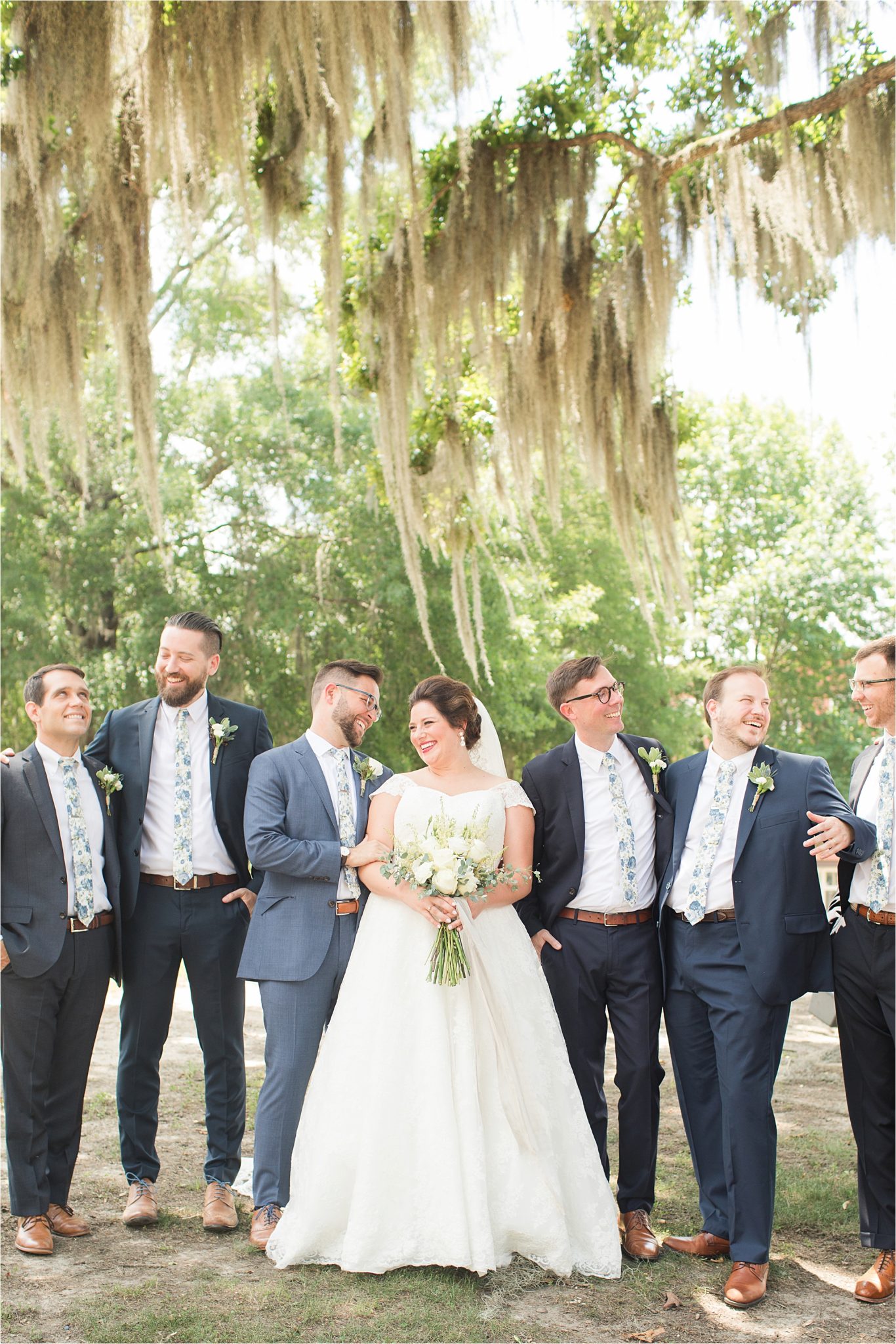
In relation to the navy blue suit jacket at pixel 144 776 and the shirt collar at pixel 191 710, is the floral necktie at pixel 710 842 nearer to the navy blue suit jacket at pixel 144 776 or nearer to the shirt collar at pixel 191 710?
the navy blue suit jacket at pixel 144 776

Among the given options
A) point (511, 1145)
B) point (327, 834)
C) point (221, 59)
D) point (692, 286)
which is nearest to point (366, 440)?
point (692, 286)

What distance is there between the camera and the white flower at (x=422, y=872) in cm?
358

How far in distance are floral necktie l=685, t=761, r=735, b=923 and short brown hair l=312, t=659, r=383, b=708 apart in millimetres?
1299

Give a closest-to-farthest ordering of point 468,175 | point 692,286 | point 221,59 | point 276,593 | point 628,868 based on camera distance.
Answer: point 628,868
point 221,59
point 468,175
point 692,286
point 276,593

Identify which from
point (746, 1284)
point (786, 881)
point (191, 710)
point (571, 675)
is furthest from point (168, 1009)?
point (786, 881)

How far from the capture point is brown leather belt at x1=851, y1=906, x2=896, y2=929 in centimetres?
355

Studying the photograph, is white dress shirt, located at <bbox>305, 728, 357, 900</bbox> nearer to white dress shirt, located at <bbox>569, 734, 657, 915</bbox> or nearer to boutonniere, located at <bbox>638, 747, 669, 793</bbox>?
white dress shirt, located at <bbox>569, 734, 657, 915</bbox>

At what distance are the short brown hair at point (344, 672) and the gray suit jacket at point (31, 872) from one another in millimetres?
1057

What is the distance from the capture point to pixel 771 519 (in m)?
25.2

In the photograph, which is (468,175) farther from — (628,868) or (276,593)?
(276,593)

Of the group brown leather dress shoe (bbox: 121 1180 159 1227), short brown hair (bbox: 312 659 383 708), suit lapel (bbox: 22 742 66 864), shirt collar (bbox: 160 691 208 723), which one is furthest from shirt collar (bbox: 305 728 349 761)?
brown leather dress shoe (bbox: 121 1180 159 1227)

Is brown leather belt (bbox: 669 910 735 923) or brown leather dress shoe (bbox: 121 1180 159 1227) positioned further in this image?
brown leather dress shoe (bbox: 121 1180 159 1227)

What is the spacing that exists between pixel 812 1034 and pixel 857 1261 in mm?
4195

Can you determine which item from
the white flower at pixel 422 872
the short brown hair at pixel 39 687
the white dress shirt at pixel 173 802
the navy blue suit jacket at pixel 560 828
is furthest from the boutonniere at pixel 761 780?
the short brown hair at pixel 39 687
